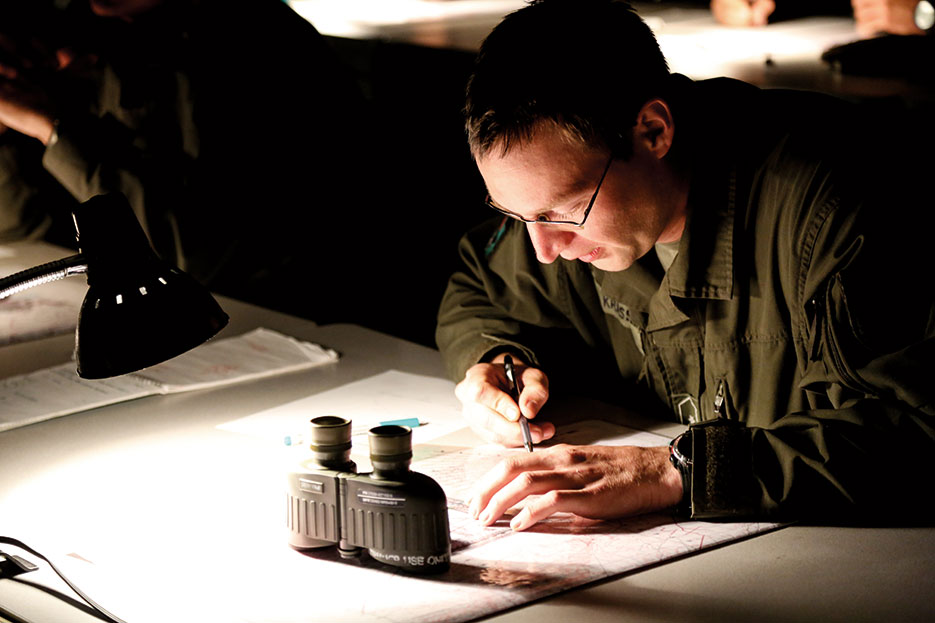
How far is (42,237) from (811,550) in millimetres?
2265

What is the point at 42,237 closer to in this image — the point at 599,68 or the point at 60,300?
the point at 60,300

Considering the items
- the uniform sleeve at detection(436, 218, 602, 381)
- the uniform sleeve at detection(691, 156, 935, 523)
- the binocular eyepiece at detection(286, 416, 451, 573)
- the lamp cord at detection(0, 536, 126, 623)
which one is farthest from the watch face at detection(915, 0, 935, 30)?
the lamp cord at detection(0, 536, 126, 623)

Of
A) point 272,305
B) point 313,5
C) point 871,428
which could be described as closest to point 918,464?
point 871,428

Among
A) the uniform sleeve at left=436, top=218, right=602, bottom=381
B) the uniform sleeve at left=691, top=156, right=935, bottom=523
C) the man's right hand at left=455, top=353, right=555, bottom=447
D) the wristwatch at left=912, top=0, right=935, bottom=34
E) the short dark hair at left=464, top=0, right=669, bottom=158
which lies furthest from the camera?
the wristwatch at left=912, top=0, right=935, bottom=34

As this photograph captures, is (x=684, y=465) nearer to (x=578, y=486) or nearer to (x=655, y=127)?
(x=578, y=486)

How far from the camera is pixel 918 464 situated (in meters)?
1.41

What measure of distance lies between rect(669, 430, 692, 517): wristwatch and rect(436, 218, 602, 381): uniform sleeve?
18.6 inches

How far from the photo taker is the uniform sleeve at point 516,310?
196 cm

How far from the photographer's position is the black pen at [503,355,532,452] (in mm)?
1650

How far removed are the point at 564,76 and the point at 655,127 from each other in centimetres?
17

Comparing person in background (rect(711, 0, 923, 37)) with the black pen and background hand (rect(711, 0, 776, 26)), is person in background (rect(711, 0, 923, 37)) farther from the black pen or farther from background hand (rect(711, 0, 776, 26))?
the black pen

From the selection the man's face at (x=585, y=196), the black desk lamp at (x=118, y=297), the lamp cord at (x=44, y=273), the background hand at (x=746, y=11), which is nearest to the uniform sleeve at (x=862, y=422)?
the man's face at (x=585, y=196)

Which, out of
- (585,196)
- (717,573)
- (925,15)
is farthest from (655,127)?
(925,15)

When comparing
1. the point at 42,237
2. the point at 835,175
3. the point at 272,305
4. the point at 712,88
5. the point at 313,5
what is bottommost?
the point at 272,305
